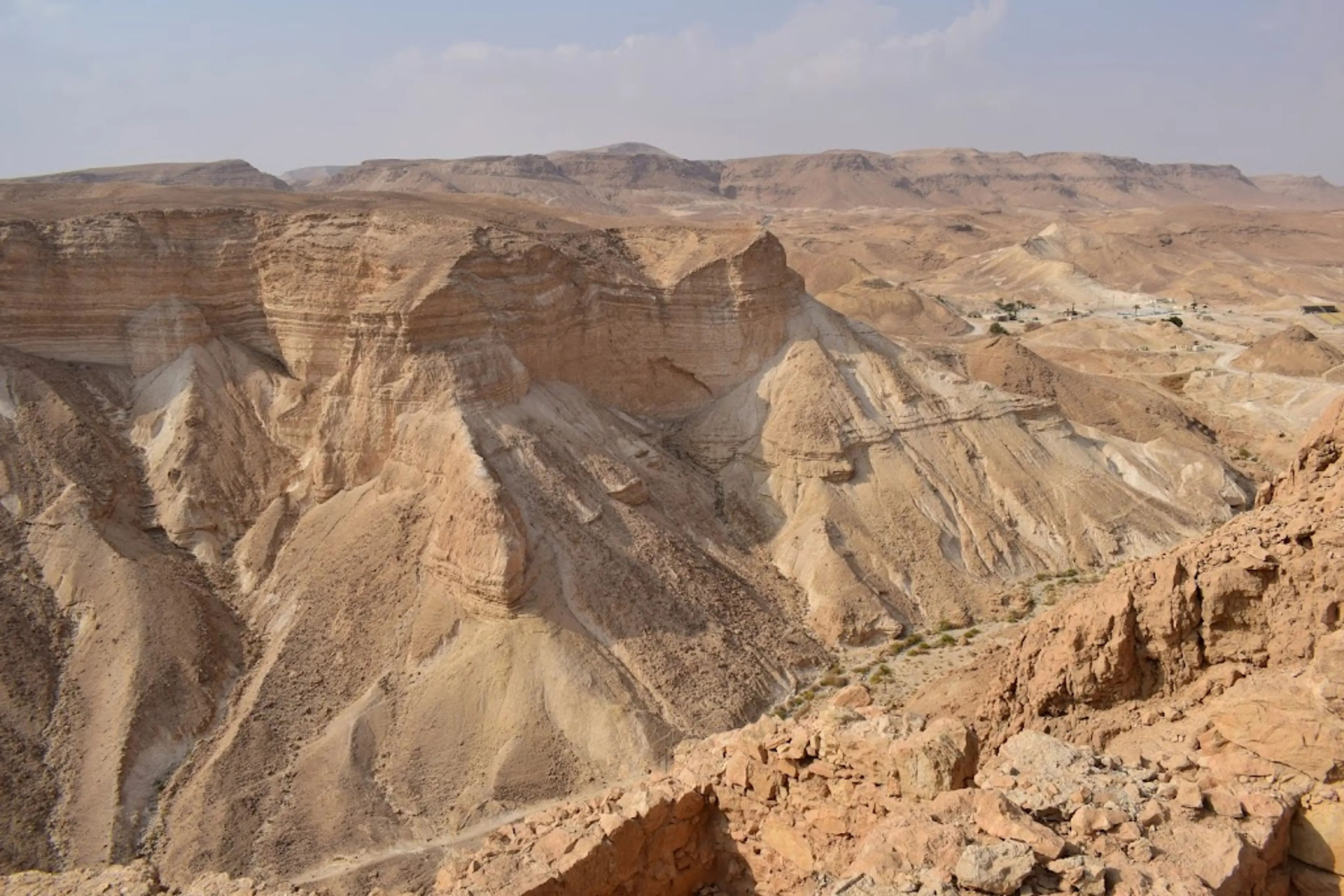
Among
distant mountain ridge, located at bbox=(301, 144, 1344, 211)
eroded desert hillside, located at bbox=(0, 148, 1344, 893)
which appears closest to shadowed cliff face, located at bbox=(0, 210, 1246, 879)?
eroded desert hillside, located at bbox=(0, 148, 1344, 893)

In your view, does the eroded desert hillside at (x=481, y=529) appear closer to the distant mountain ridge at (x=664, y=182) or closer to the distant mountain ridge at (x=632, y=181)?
the distant mountain ridge at (x=632, y=181)

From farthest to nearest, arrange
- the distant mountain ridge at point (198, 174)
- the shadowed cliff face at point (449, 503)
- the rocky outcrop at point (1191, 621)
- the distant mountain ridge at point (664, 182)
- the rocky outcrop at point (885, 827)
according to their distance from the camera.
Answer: the distant mountain ridge at point (664, 182) < the distant mountain ridge at point (198, 174) < the shadowed cliff face at point (449, 503) < the rocky outcrop at point (1191, 621) < the rocky outcrop at point (885, 827)

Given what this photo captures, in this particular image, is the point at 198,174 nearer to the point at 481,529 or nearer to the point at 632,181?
the point at 632,181

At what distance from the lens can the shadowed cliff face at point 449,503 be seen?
74.5 feet

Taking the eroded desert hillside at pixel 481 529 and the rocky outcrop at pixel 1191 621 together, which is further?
the eroded desert hillside at pixel 481 529

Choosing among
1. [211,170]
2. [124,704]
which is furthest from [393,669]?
[211,170]

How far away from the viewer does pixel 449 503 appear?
85.7 feet

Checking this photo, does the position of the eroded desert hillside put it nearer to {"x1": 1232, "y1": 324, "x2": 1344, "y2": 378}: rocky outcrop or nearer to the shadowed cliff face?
the shadowed cliff face

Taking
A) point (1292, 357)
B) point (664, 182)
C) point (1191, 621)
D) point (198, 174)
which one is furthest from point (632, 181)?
point (1191, 621)

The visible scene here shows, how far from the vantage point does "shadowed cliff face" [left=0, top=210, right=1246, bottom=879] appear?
74.5 feet

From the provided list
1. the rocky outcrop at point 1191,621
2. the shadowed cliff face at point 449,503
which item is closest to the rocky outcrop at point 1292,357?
the shadowed cliff face at point 449,503

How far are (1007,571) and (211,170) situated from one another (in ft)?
384

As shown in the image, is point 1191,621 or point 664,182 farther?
point 664,182

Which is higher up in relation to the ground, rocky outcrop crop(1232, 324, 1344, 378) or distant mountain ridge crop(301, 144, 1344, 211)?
distant mountain ridge crop(301, 144, 1344, 211)
